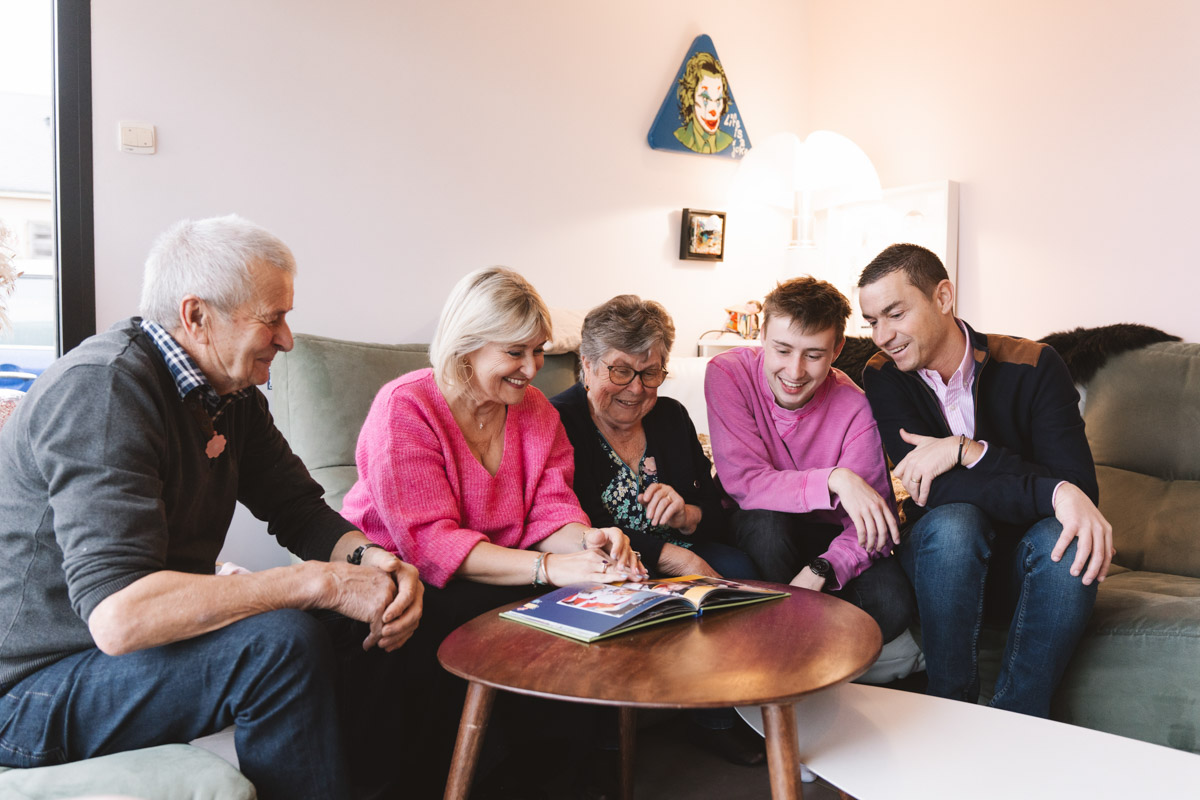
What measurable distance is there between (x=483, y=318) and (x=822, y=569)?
2.86 feet

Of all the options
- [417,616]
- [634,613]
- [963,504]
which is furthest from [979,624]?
[417,616]

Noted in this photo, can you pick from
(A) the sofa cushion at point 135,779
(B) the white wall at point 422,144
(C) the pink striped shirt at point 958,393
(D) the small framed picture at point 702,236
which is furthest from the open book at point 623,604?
(D) the small framed picture at point 702,236

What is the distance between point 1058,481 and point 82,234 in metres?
2.55

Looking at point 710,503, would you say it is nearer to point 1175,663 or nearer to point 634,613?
point 634,613

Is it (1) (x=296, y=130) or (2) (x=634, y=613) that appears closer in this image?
(2) (x=634, y=613)

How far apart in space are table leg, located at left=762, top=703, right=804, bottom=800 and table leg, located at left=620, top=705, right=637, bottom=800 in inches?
18.0

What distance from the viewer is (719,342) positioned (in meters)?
3.58

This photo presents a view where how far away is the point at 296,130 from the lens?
109 inches

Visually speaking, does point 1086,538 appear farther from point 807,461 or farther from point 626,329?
point 626,329

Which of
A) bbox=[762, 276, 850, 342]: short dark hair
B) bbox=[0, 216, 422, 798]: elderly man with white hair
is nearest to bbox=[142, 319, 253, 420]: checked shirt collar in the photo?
bbox=[0, 216, 422, 798]: elderly man with white hair

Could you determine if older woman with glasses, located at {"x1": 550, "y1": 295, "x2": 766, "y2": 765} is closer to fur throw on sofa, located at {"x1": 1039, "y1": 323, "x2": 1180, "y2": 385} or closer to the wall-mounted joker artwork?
fur throw on sofa, located at {"x1": 1039, "y1": 323, "x2": 1180, "y2": 385}

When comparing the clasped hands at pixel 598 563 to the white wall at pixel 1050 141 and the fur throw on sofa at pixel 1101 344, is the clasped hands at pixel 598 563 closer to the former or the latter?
the fur throw on sofa at pixel 1101 344

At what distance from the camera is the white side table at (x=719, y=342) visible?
3.55 meters

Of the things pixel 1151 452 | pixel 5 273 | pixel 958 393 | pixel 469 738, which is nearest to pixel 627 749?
pixel 469 738
